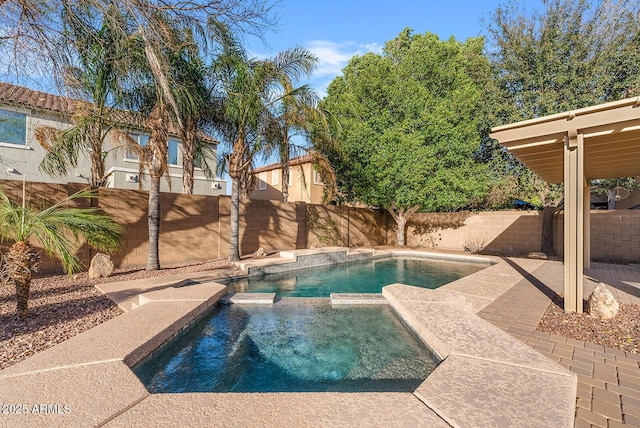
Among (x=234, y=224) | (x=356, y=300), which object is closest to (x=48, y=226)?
(x=356, y=300)

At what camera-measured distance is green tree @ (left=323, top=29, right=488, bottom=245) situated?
1305 cm

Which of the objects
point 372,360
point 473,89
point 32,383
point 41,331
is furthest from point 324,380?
→ point 473,89

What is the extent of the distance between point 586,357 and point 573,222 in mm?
2307

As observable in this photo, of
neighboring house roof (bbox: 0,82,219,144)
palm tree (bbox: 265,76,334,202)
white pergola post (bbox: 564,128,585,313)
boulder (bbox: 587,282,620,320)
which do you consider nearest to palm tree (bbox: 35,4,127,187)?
neighboring house roof (bbox: 0,82,219,144)

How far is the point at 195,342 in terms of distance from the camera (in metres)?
4.27

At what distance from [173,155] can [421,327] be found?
16.2 meters

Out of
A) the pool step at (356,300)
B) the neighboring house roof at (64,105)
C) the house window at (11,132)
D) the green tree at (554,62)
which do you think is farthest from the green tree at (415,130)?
the house window at (11,132)

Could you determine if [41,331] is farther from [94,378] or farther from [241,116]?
[241,116]

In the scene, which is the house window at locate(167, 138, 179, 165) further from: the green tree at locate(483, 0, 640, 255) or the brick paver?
the brick paver

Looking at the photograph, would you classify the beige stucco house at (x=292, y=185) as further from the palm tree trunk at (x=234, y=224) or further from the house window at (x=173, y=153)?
Answer: the palm tree trunk at (x=234, y=224)

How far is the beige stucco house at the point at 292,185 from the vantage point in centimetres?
2084

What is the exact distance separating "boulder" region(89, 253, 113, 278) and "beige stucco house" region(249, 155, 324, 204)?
510 inches

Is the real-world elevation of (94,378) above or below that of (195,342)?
above

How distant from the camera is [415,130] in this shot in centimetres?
1343
